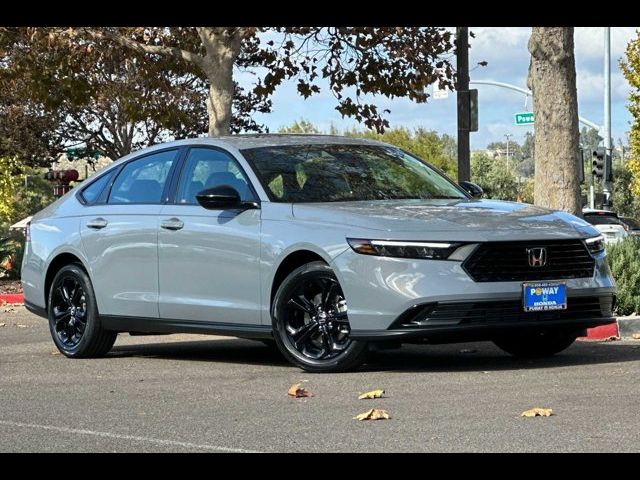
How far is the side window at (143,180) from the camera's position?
37.6ft

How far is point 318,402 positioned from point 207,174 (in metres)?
2.98

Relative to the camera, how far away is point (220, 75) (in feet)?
70.0

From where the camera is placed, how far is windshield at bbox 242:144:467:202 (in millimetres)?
10617

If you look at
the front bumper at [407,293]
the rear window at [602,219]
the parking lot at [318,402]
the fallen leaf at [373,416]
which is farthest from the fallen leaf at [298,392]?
the rear window at [602,219]

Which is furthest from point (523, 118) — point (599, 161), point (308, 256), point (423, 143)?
point (308, 256)

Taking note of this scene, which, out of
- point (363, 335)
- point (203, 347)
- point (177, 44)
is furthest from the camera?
point (177, 44)

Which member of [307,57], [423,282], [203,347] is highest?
[307,57]

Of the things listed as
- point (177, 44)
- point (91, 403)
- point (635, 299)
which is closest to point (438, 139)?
point (177, 44)

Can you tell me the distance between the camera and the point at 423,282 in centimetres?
948

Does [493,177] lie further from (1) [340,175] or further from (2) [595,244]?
(2) [595,244]

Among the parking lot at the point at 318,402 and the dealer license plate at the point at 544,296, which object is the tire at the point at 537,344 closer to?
the parking lot at the point at 318,402

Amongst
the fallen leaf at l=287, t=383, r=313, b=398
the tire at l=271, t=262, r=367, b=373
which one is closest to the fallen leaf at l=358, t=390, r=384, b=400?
the fallen leaf at l=287, t=383, r=313, b=398

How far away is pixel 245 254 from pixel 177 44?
15.4 meters

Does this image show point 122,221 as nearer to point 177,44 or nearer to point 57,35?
point 57,35
